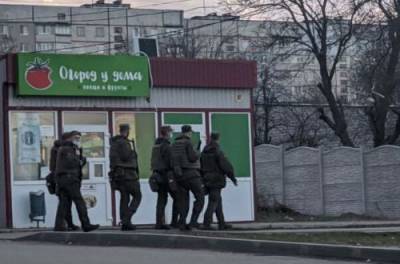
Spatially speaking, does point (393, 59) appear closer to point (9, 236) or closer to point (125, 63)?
point (125, 63)

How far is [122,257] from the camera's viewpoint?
12.4m

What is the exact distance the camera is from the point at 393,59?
35.3 m

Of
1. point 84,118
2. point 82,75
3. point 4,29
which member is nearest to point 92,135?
point 84,118

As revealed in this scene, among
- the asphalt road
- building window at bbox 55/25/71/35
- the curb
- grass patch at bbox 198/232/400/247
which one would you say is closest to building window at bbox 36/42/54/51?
building window at bbox 55/25/71/35

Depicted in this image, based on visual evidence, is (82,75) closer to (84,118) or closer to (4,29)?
(84,118)

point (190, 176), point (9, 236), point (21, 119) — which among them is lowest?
point (9, 236)

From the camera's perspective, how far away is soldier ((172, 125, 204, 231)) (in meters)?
16.1

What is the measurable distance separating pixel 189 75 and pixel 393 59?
15697 mm

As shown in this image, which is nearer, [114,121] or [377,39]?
[114,121]

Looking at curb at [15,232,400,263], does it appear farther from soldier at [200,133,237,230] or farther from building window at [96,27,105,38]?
building window at [96,27,105,38]

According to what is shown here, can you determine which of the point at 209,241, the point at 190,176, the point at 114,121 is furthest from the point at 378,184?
the point at 209,241

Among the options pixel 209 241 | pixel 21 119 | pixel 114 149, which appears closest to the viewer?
pixel 209 241

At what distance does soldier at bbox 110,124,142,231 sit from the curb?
115 centimetres

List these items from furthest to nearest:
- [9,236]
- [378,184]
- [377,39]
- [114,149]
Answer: [377,39] < [378,184] < [9,236] < [114,149]
